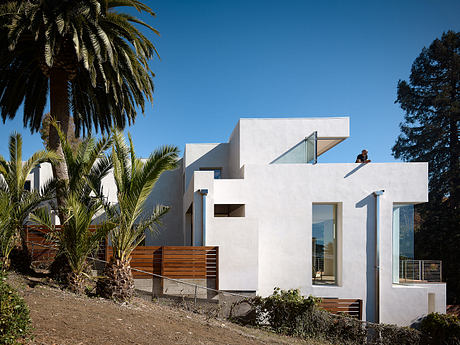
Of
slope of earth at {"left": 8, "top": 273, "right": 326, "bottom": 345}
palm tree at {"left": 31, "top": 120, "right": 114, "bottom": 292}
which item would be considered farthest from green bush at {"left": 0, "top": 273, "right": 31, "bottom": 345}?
palm tree at {"left": 31, "top": 120, "right": 114, "bottom": 292}

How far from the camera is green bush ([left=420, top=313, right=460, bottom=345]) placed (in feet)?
35.6

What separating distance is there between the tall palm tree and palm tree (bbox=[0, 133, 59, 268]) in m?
0.76

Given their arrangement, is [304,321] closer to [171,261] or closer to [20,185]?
[171,261]

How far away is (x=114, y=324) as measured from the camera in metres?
7.46

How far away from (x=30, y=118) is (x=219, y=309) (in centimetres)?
1042

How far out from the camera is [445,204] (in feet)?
93.5

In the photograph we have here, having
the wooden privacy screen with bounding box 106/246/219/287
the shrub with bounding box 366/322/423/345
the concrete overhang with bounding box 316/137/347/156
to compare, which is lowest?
the shrub with bounding box 366/322/423/345

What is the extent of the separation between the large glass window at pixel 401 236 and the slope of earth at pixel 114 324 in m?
5.12

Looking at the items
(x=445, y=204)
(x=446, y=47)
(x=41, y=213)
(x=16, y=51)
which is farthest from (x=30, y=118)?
(x=446, y=47)

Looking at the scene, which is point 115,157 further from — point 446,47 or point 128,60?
point 446,47

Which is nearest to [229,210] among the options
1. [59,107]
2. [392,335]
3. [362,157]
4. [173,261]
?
[173,261]

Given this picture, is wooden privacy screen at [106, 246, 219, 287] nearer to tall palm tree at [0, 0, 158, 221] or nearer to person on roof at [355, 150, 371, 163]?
tall palm tree at [0, 0, 158, 221]

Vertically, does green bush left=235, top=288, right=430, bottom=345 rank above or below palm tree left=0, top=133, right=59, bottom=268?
below

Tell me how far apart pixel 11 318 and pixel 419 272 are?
43.8 ft
